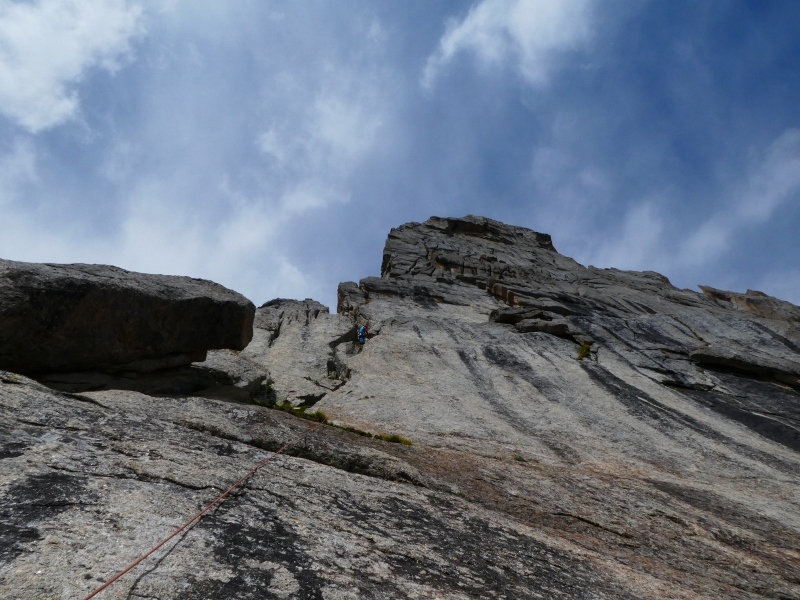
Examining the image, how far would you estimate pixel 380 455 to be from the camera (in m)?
12.4

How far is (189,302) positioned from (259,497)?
1029 centimetres

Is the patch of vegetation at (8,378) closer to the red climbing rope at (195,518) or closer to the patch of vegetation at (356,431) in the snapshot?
the red climbing rope at (195,518)

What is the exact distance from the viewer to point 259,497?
881 cm

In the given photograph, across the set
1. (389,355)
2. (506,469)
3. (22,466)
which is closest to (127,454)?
(22,466)

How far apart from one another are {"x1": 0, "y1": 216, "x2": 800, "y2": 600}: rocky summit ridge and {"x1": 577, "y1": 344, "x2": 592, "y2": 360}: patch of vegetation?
228 mm

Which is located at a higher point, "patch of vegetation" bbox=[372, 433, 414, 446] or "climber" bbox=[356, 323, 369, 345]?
"climber" bbox=[356, 323, 369, 345]

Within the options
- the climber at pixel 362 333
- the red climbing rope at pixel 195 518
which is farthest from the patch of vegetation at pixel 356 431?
the climber at pixel 362 333

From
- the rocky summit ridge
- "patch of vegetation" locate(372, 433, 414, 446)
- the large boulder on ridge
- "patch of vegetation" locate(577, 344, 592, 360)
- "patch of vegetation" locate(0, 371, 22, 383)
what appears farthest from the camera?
"patch of vegetation" locate(577, 344, 592, 360)

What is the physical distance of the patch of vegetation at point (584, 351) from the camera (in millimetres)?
29166

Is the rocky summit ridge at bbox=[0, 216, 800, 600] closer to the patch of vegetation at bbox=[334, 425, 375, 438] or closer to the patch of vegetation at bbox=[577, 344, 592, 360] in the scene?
the patch of vegetation at bbox=[334, 425, 375, 438]

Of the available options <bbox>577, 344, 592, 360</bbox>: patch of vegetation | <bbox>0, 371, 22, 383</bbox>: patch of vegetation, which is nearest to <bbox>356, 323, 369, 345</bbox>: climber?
<bbox>577, 344, 592, 360</bbox>: patch of vegetation

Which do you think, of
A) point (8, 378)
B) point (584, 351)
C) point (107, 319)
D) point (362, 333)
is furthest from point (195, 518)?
point (584, 351)

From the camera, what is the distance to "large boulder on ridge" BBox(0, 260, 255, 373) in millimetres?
14117

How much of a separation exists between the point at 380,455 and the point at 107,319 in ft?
29.1
